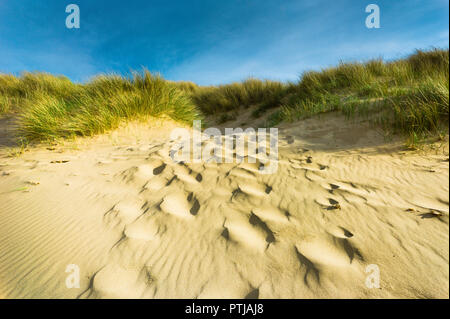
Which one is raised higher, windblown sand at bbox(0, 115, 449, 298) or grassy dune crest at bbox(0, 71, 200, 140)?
grassy dune crest at bbox(0, 71, 200, 140)

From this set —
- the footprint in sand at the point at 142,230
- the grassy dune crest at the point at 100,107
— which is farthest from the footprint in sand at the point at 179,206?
the grassy dune crest at the point at 100,107

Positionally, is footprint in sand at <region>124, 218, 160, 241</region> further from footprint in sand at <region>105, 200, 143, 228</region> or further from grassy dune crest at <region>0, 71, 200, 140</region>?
grassy dune crest at <region>0, 71, 200, 140</region>

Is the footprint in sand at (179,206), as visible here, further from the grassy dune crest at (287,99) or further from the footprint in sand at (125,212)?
the grassy dune crest at (287,99)

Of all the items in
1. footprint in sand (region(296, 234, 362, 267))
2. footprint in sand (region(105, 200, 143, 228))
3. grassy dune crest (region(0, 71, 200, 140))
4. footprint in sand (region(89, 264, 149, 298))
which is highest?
grassy dune crest (region(0, 71, 200, 140))

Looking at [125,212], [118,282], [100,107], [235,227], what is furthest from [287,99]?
[118,282]

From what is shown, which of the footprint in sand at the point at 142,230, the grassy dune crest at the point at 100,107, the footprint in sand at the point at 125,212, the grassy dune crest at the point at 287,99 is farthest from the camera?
the grassy dune crest at the point at 100,107

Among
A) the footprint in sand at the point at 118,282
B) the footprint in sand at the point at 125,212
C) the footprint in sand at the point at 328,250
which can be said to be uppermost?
the footprint in sand at the point at 125,212

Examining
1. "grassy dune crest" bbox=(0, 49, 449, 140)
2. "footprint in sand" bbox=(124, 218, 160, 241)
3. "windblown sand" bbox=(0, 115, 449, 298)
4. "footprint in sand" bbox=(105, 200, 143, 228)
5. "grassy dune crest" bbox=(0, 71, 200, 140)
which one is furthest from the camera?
"grassy dune crest" bbox=(0, 71, 200, 140)

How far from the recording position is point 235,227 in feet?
5.72

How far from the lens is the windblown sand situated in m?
1.32

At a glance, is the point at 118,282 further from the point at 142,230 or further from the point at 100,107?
the point at 100,107

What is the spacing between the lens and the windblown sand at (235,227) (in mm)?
1315

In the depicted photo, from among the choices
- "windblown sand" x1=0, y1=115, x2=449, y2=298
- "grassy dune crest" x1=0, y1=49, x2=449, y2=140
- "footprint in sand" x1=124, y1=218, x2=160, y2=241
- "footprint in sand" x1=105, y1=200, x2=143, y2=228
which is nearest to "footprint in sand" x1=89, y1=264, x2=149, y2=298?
"windblown sand" x1=0, y1=115, x2=449, y2=298

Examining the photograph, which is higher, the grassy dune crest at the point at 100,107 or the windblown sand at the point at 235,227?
the grassy dune crest at the point at 100,107
